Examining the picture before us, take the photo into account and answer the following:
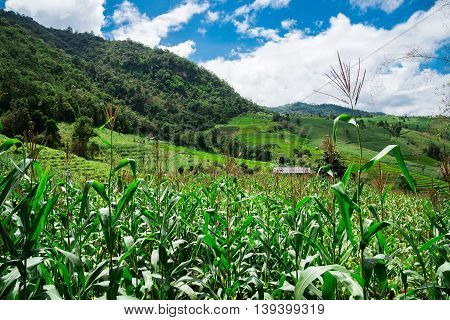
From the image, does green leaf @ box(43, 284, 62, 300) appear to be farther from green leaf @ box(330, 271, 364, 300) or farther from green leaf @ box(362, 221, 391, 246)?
green leaf @ box(362, 221, 391, 246)

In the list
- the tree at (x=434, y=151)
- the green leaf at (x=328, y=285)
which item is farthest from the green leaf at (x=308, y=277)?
the tree at (x=434, y=151)

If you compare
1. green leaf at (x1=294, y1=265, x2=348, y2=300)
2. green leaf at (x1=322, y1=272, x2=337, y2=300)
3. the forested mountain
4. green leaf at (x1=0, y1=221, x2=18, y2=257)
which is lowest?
green leaf at (x1=322, y1=272, x2=337, y2=300)

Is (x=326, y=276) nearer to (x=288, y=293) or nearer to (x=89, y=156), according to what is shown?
(x=288, y=293)

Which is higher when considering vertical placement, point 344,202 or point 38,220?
point 344,202

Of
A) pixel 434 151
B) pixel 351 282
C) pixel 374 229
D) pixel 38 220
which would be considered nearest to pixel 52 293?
pixel 38 220

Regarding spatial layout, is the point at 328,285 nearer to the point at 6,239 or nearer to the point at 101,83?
the point at 6,239

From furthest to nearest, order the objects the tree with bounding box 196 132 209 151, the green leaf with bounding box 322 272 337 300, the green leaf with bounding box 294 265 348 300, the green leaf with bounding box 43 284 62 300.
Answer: the tree with bounding box 196 132 209 151 → the green leaf with bounding box 43 284 62 300 → the green leaf with bounding box 322 272 337 300 → the green leaf with bounding box 294 265 348 300

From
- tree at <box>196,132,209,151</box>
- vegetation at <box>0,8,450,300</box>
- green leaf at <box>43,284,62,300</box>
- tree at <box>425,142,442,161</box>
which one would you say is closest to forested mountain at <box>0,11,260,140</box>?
vegetation at <box>0,8,450,300</box>

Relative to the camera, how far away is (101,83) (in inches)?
4449

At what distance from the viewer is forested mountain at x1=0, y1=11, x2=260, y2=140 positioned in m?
60.2

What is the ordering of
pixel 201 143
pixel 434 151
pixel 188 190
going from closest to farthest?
1. pixel 188 190
2. pixel 434 151
3. pixel 201 143
